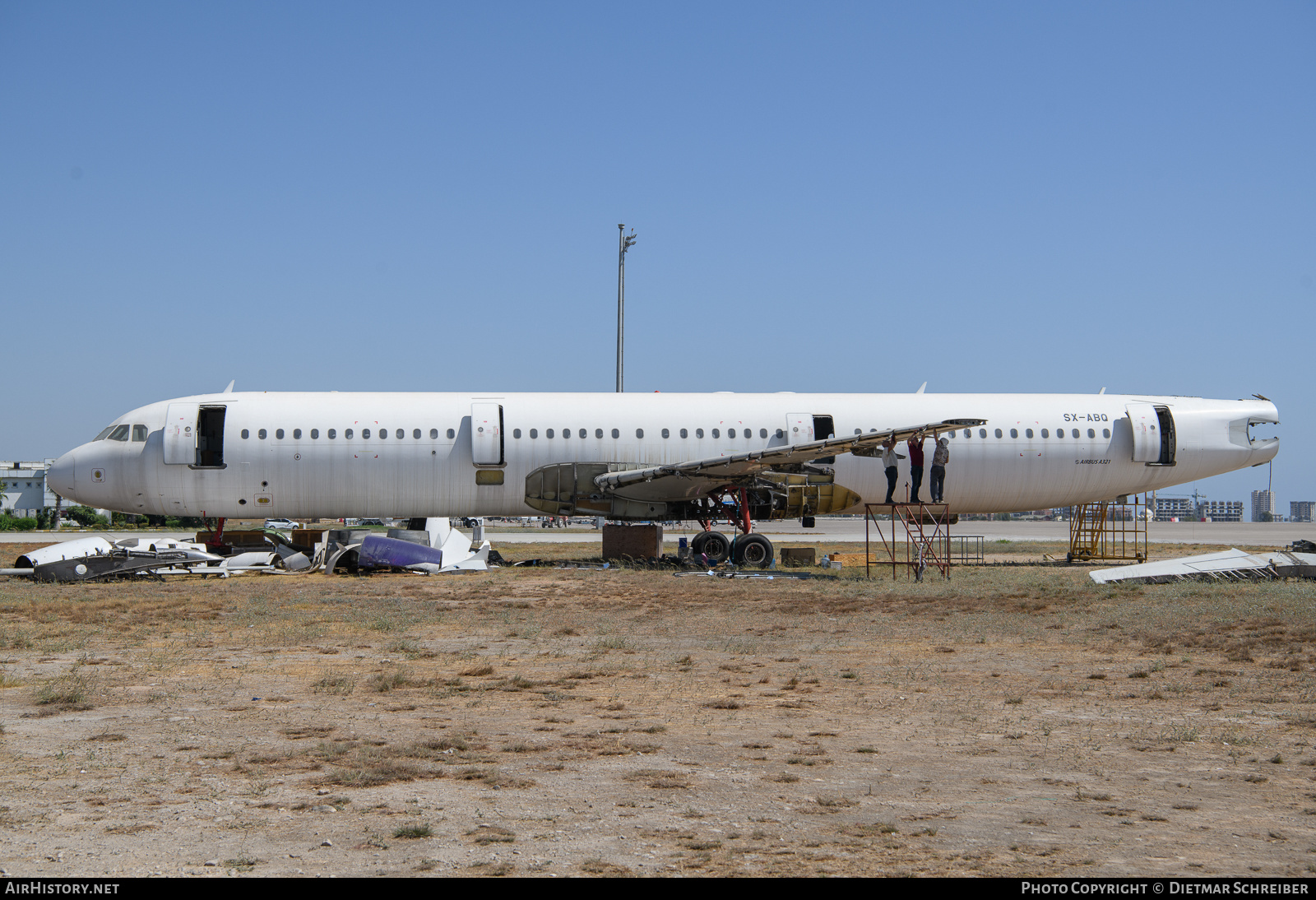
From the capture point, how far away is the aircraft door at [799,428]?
25.3 metres

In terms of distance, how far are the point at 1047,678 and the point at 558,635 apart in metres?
5.98

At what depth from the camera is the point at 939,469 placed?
82.2ft

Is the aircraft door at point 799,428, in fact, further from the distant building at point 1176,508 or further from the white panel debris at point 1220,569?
the distant building at point 1176,508

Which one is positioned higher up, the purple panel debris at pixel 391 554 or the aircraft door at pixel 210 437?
the aircraft door at pixel 210 437

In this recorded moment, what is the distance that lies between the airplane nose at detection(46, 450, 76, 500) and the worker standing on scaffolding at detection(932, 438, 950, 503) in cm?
2046

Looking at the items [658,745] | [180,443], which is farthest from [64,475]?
[658,745]

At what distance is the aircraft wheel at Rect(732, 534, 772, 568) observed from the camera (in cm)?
2362

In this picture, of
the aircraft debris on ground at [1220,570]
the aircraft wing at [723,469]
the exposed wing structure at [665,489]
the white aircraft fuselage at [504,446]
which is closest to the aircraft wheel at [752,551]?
the exposed wing structure at [665,489]

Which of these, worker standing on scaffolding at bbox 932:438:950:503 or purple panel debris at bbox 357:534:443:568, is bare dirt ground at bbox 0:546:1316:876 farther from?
worker standing on scaffolding at bbox 932:438:950:503

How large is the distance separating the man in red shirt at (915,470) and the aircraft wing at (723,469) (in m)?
0.86

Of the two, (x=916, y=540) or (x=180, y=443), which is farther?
(x=916, y=540)

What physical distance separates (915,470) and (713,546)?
17.3 feet

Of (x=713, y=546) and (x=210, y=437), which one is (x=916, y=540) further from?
(x=210, y=437)

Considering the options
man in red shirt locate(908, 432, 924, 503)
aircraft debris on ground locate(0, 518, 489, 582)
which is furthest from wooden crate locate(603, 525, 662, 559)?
man in red shirt locate(908, 432, 924, 503)
